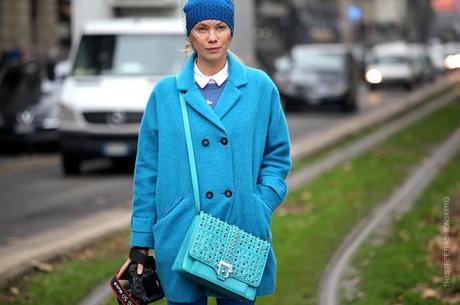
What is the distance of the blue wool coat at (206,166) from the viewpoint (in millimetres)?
4168

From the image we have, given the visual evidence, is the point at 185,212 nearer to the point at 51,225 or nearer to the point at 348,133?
the point at 51,225

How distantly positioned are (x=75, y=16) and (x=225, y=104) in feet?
54.3

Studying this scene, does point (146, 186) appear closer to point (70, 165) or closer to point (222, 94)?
point (222, 94)

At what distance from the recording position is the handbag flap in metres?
4.06

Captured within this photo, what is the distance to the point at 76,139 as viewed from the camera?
1655cm

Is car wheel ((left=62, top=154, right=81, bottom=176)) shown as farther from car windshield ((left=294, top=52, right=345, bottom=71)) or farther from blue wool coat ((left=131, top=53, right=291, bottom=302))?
car windshield ((left=294, top=52, right=345, bottom=71))

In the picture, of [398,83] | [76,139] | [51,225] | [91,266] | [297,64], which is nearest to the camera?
[91,266]

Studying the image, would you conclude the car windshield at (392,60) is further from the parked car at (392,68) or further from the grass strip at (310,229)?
the grass strip at (310,229)

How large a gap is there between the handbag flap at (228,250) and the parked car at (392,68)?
4298 centimetres

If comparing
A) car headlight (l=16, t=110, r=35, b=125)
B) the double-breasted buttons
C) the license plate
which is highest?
the double-breasted buttons

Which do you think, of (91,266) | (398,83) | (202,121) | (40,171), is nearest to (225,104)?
(202,121)

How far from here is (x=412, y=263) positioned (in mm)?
8203

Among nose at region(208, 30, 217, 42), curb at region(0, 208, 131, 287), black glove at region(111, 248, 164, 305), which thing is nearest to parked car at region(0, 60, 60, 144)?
curb at region(0, 208, 131, 287)

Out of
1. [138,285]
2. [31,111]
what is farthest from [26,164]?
[138,285]
